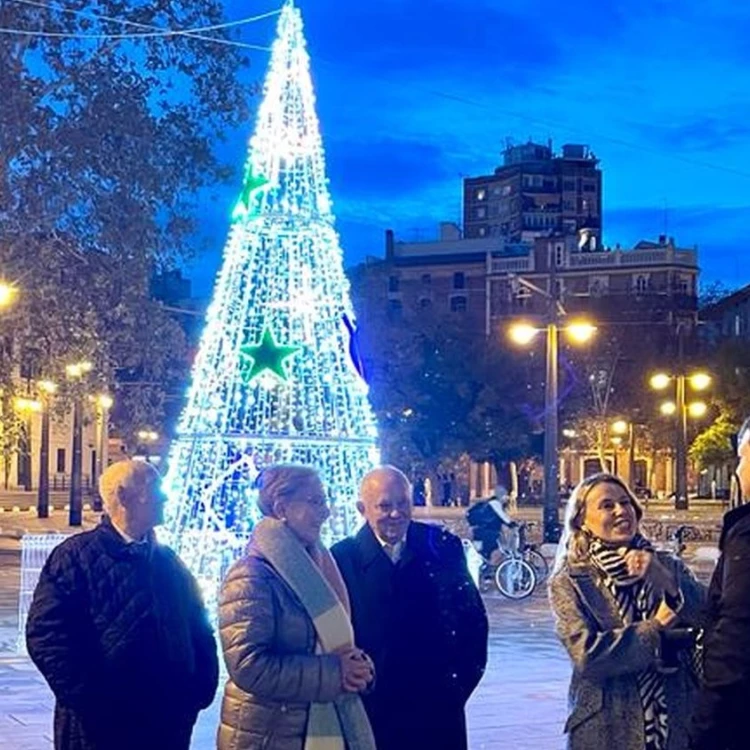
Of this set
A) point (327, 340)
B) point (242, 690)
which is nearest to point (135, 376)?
point (327, 340)

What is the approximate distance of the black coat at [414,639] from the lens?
16.0ft

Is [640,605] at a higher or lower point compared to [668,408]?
lower

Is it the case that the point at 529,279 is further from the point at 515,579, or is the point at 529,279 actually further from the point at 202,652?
the point at 202,652

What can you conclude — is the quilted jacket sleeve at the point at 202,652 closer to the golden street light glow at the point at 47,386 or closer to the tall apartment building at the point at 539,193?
the golden street light glow at the point at 47,386

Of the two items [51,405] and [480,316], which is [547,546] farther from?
[480,316]

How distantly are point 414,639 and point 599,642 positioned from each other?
2.57 ft

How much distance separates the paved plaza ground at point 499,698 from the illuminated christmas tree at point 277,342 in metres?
1.87

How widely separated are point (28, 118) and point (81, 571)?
13569mm

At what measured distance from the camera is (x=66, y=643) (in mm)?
4641

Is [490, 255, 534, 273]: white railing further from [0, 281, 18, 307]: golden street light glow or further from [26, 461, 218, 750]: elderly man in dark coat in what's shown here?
[26, 461, 218, 750]: elderly man in dark coat

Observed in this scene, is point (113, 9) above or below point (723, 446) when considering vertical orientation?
above

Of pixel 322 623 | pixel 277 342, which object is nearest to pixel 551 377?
pixel 277 342

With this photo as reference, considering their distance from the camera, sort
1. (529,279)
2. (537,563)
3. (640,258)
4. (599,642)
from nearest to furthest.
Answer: (599,642), (537,563), (529,279), (640,258)

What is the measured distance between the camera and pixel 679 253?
8562cm
